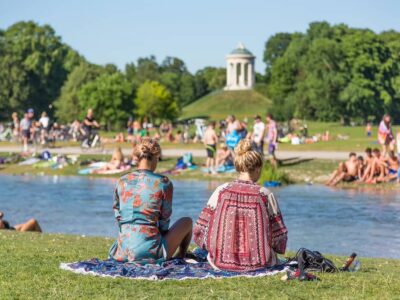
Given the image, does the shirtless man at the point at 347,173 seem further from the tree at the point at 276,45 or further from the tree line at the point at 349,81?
the tree at the point at 276,45

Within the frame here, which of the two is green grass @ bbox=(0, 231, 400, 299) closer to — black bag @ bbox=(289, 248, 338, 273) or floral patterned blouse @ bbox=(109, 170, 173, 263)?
black bag @ bbox=(289, 248, 338, 273)

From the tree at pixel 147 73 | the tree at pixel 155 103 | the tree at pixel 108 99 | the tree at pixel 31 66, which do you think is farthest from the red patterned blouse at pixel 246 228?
the tree at pixel 147 73

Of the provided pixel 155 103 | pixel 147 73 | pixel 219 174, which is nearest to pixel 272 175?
pixel 219 174

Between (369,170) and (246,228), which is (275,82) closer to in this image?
(369,170)

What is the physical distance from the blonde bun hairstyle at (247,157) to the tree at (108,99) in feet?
272

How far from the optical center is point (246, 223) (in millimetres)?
8688

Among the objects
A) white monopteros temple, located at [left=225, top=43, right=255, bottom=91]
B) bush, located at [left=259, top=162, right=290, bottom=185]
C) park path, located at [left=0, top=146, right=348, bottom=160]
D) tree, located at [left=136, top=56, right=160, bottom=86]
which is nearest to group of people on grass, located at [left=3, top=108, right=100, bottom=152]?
park path, located at [left=0, top=146, right=348, bottom=160]

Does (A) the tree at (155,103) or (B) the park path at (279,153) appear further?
(A) the tree at (155,103)

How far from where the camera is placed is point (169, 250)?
29.9 feet

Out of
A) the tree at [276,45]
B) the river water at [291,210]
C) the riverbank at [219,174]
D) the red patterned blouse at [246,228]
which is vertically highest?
the tree at [276,45]

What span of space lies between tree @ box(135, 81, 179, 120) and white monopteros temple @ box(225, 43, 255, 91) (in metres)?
31.7

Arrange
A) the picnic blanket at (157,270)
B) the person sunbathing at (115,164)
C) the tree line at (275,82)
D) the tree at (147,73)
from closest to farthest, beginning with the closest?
the picnic blanket at (157,270) < the person sunbathing at (115,164) < the tree line at (275,82) < the tree at (147,73)

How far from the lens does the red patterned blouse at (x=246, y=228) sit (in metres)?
8.66

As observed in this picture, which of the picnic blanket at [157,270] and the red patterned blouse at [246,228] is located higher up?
the red patterned blouse at [246,228]
